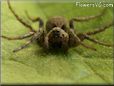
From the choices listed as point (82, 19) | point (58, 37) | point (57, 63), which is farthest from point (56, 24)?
point (82, 19)

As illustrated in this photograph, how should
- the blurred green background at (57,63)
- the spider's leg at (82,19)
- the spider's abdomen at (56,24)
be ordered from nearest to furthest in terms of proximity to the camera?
the blurred green background at (57,63) < the spider's abdomen at (56,24) < the spider's leg at (82,19)

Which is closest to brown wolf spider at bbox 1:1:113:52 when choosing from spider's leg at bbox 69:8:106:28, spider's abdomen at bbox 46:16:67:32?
spider's abdomen at bbox 46:16:67:32

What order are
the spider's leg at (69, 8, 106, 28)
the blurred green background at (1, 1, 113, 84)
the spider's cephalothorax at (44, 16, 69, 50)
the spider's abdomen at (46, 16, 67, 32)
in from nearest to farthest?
the blurred green background at (1, 1, 113, 84)
the spider's cephalothorax at (44, 16, 69, 50)
the spider's abdomen at (46, 16, 67, 32)
the spider's leg at (69, 8, 106, 28)

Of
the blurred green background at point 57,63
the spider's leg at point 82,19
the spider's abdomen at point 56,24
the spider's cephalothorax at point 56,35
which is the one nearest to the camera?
the blurred green background at point 57,63

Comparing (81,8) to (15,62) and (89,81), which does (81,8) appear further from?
(89,81)

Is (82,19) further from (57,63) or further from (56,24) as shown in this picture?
(57,63)

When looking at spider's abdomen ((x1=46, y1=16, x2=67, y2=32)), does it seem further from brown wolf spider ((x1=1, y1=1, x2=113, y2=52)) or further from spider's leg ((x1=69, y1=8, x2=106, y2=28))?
spider's leg ((x1=69, y1=8, x2=106, y2=28))

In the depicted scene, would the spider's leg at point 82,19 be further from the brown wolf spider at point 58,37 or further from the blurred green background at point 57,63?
the brown wolf spider at point 58,37

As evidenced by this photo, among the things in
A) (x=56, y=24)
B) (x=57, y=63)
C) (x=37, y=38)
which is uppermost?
(x=56, y=24)

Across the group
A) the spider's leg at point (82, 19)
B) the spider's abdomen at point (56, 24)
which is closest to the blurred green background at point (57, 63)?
the spider's leg at point (82, 19)

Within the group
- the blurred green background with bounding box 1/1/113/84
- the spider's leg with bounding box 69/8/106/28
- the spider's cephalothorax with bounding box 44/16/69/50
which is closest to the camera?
the blurred green background with bounding box 1/1/113/84

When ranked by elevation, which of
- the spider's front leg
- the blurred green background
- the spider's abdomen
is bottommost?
the blurred green background

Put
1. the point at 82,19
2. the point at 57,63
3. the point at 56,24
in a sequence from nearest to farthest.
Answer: the point at 57,63
the point at 56,24
the point at 82,19
